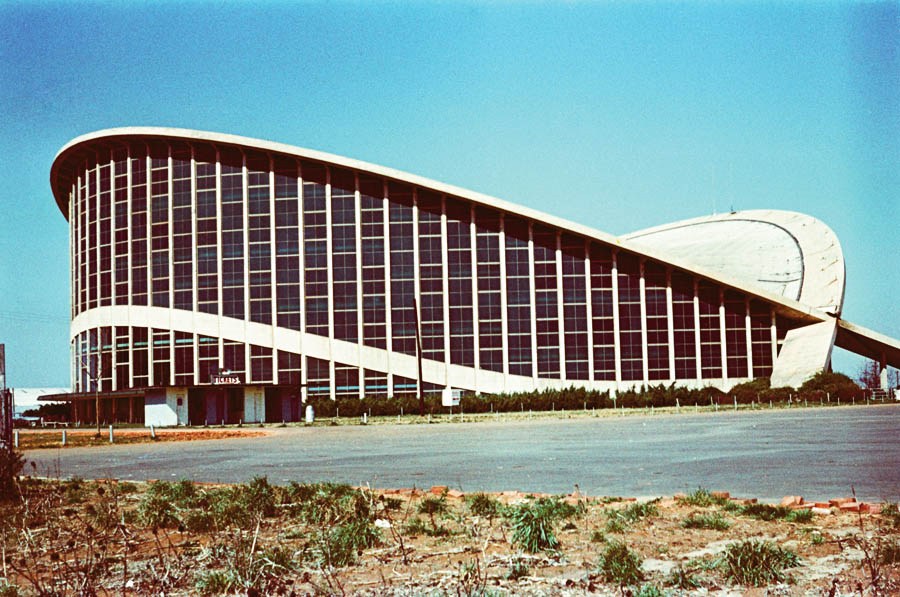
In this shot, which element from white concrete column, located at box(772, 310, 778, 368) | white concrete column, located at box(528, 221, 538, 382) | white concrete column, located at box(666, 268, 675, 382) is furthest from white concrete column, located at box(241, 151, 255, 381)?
white concrete column, located at box(772, 310, 778, 368)

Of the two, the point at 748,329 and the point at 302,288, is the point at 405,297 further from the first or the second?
the point at 748,329

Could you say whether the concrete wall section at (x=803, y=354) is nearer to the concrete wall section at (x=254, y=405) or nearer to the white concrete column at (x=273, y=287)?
the concrete wall section at (x=254, y=405)

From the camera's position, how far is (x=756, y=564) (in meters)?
6.49

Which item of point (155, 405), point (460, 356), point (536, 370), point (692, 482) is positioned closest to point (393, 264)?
point (460, 356)

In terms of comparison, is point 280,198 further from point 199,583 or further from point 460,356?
point 199,583

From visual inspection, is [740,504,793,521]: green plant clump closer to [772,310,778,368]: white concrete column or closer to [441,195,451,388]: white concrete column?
[441,195,451,388]: white concrete column

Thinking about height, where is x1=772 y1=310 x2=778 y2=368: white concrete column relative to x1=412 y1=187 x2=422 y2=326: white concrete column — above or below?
below

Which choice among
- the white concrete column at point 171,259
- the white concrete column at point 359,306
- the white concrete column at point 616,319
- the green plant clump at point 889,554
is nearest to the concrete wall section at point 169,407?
the white concrete column at point 171,259

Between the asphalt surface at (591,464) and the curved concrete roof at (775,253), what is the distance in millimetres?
51461

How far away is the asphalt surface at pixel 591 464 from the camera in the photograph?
1216 cm

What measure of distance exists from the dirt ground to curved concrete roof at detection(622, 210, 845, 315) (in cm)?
6590

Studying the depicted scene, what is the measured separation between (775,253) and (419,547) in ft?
256

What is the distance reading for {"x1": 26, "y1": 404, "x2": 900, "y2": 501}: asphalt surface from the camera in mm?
12156

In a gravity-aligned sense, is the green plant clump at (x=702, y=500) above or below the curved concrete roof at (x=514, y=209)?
below
